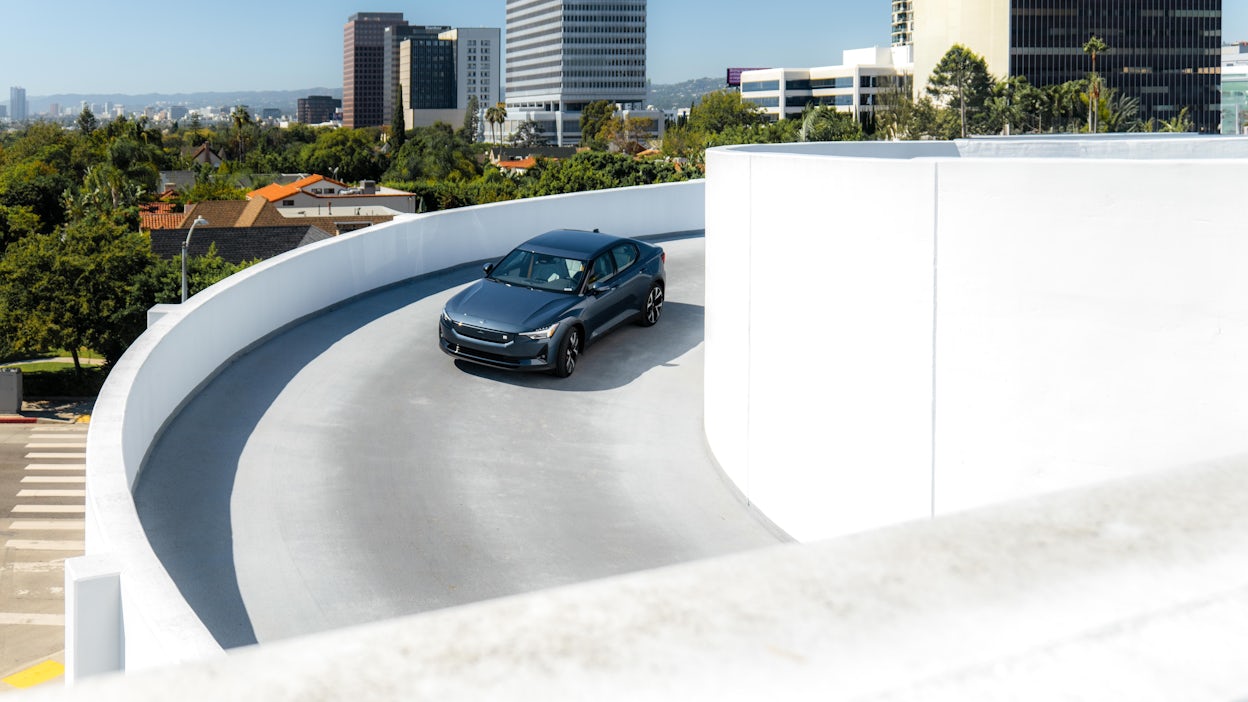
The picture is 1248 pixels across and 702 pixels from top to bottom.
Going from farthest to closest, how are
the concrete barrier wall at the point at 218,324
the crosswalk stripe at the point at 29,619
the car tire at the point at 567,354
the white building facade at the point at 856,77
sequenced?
the white building facade at the point at 856,77, the crosswalk stripe at the point at 29,619, the car tire at the point at 567,354, the concrete barrier wall at the point at 218,324

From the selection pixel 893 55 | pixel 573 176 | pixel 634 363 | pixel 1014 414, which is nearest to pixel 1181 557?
pixel 1014 414

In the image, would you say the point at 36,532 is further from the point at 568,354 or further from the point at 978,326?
the point at 978,326

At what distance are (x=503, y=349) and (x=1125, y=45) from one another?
149198 millimetres

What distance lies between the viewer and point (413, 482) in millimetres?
10500

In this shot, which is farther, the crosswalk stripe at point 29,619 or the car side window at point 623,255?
the crosswalk stripe at point 29,619

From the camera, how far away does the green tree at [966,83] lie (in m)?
117

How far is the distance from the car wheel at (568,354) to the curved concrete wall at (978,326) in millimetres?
3994

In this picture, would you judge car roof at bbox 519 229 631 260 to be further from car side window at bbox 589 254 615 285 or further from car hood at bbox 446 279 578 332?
car hood at bbox 446 279 578 332

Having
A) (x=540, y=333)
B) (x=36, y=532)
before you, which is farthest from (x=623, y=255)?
(x=36, y=532)

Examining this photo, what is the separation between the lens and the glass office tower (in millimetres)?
142500

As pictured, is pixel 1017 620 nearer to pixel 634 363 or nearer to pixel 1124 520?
pixel 1124 520

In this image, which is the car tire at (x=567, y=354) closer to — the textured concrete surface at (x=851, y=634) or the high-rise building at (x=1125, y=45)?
the textured concrete surface at (x=851, y=634)

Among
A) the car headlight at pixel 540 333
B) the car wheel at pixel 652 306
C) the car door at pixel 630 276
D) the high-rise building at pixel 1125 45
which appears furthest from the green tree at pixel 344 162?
the car headlight at pixel 540 333

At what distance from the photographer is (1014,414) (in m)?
7.46
